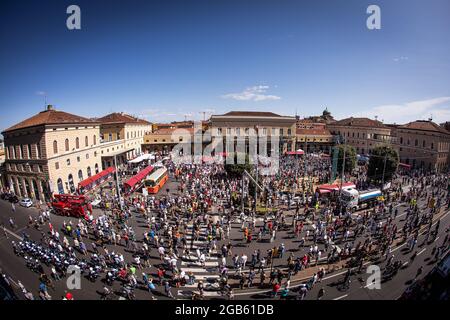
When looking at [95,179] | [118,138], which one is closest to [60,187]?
[95,179]

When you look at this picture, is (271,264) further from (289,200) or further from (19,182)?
(19,182)

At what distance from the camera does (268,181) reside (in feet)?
106

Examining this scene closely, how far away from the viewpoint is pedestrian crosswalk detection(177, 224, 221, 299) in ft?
40.5

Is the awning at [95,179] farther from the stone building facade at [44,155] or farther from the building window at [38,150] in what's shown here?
the building window at [38,150]

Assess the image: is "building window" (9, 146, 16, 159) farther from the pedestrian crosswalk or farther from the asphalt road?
the pedestrian crosswalk

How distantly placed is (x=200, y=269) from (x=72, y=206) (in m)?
16.2

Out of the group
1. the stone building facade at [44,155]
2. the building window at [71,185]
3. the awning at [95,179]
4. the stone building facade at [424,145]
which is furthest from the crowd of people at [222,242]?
the stone building facade at [424,145]

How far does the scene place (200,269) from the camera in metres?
14.2

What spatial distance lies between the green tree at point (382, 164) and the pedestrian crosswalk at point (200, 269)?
27.3 meters

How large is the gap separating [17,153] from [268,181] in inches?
1370

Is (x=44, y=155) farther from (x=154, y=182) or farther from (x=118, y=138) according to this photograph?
(x=118, y=138)
